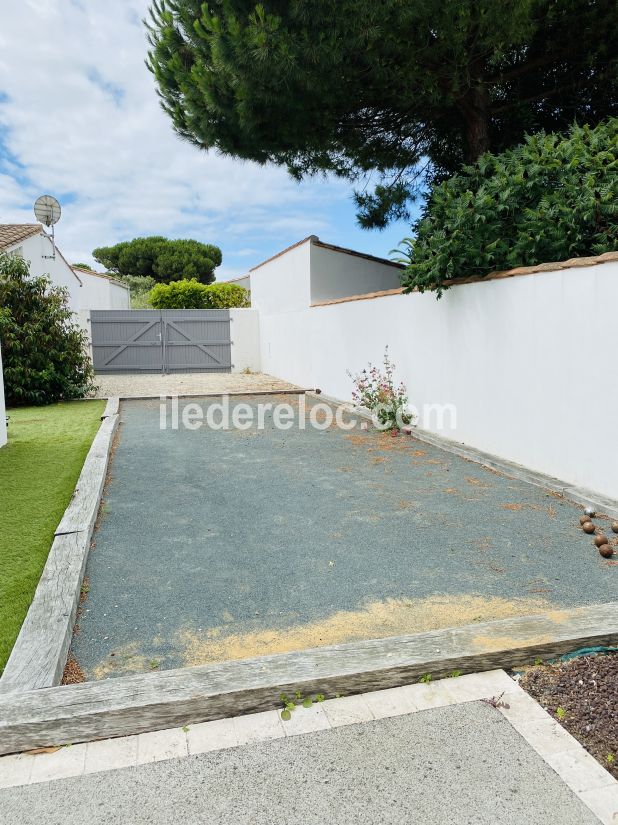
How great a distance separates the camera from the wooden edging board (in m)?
2.38

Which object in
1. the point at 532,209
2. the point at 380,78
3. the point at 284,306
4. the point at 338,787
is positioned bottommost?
the point at 338,787

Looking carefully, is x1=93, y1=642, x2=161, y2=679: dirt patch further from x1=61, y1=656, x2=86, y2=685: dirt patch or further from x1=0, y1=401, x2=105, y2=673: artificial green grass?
x1=0, y1=401, x2=105, y2=673: artificial green grass

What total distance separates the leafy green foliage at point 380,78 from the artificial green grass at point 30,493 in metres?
5.35

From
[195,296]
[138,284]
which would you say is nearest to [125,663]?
[195,296]

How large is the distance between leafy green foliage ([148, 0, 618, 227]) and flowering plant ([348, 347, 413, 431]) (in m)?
3.75

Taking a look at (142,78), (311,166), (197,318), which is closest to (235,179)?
(311,166)

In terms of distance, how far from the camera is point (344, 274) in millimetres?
13750

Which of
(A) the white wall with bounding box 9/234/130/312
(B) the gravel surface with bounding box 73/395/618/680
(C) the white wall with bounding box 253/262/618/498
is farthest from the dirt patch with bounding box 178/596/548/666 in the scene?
(A) the white wall with bounding box 9/234/130/312

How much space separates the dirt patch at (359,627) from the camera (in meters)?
→ 2.66

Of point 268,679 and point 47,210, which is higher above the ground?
point 47,210

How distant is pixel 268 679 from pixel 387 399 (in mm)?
6498

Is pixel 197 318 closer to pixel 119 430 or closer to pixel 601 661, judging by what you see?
pixel 119 430

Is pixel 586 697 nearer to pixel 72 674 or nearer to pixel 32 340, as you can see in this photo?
pixel 72 674

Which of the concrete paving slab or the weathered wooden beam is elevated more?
the weathered wooden beam
